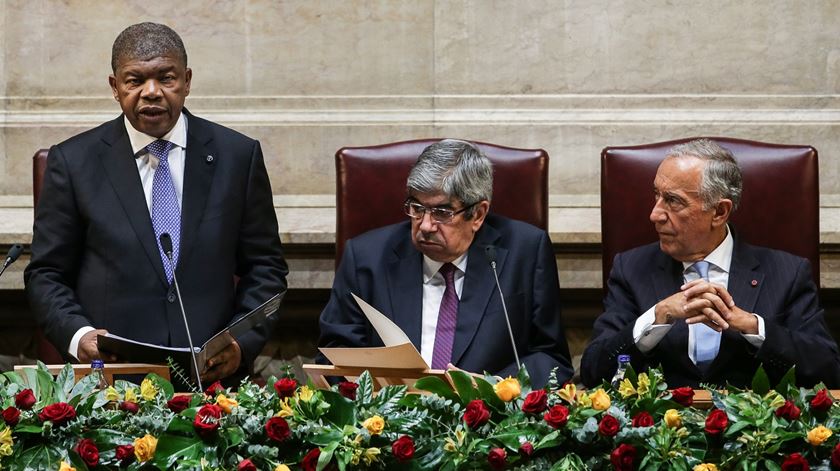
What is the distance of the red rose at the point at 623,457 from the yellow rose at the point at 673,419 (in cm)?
9

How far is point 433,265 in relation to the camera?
306cm

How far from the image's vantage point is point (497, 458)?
1.96 m

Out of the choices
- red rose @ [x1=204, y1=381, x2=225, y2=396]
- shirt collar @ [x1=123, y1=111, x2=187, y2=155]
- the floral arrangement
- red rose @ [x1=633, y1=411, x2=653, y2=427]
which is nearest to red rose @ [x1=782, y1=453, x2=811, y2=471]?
the floral arrangement

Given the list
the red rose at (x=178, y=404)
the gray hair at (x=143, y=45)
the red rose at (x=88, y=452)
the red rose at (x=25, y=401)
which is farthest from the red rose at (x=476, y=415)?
the gray hair at (x=143, y=45)

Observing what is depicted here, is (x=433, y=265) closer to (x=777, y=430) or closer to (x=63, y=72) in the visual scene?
(x=777, y=430)

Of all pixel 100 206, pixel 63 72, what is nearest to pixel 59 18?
pixel 63 72

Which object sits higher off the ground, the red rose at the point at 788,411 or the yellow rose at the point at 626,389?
the yellow rose at the point at 626,389

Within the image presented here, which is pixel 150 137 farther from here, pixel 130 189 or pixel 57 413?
pixel 57 413

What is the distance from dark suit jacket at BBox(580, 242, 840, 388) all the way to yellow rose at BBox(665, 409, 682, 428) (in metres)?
0.79

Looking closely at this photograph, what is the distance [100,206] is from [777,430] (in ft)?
5.53

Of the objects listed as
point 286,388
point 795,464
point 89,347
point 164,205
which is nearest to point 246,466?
point 286,388

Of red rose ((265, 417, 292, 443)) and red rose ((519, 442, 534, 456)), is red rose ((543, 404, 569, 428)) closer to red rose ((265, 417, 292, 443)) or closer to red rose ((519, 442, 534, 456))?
red rose ((519, 442, 534, 456))

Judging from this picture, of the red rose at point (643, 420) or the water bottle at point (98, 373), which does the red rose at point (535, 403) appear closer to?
the red rose at point (643, 420)

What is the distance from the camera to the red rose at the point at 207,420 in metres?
2.01
